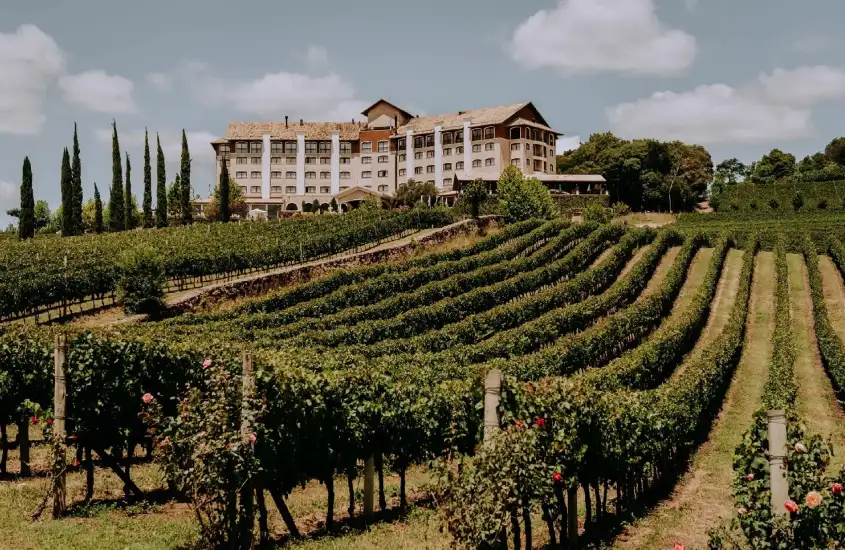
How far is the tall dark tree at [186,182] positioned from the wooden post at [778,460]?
7885 cm

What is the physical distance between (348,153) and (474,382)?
320ft

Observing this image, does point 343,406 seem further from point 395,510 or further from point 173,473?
point 173,473

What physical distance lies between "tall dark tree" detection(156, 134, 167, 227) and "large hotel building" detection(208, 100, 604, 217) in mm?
20751

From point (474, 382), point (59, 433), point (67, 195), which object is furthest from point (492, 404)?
point (67, 195)

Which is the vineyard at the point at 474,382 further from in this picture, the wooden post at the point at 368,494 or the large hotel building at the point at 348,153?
the large hotel building at the point at 348,153

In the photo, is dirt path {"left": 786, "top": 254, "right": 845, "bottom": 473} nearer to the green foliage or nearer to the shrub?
the green foliage

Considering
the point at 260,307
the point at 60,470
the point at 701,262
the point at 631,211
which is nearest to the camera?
the point at 60,470

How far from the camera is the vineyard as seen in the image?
9.60 metres

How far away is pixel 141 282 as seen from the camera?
139 ft

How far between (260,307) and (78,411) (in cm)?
3017

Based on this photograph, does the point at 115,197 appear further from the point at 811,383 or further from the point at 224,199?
the point at 811,383

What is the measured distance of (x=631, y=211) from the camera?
9712 cm

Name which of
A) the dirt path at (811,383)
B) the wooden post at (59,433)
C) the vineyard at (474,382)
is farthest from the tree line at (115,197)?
the wooden post at (59,433)

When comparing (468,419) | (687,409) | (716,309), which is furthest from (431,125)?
(468,419)
